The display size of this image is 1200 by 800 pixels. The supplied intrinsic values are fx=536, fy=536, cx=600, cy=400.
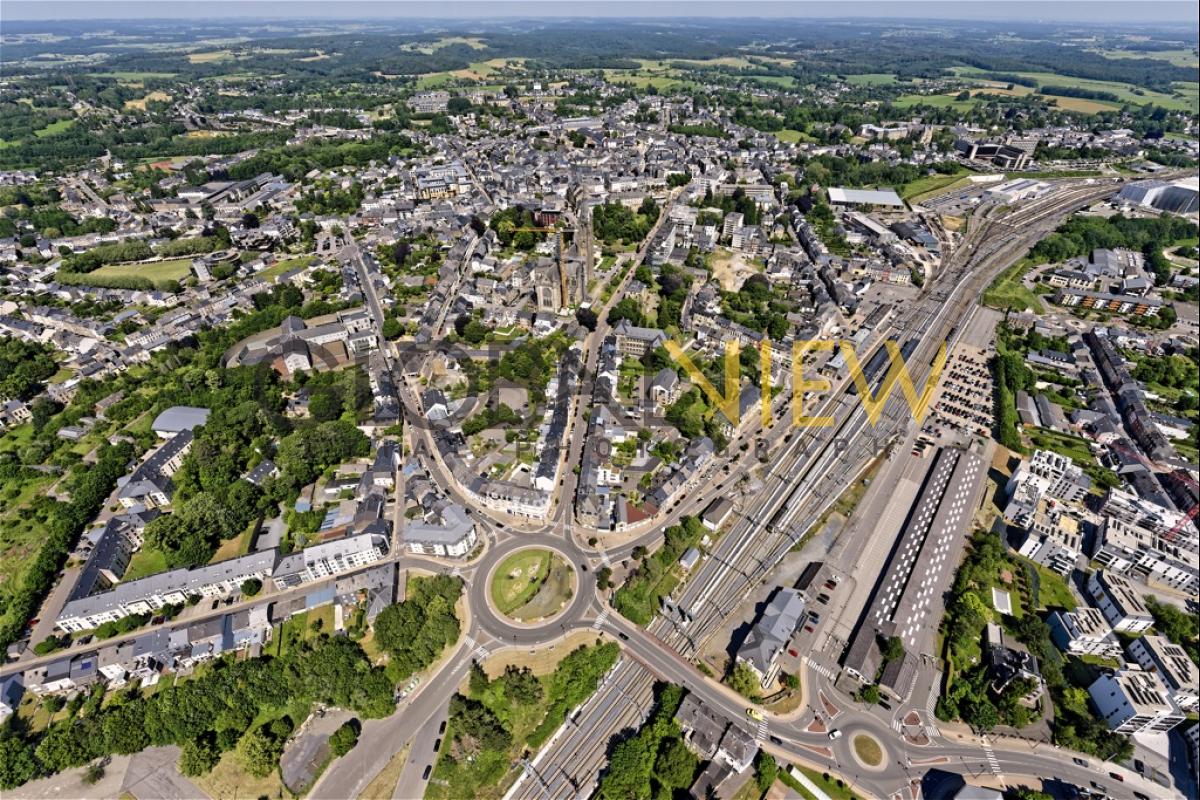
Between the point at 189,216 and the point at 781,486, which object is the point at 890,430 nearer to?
the point at 781,486

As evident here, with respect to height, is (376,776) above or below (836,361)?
below

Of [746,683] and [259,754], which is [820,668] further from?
[259,754]

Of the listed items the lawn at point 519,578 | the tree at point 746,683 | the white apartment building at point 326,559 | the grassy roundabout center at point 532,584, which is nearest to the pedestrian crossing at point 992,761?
the tree at point 746,683

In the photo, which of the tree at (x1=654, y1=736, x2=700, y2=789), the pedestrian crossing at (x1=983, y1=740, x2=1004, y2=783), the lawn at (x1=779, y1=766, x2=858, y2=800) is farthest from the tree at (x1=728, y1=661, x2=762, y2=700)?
the pedestrian crossing at (x1=983, y1=740, x2=1004, y2=783)

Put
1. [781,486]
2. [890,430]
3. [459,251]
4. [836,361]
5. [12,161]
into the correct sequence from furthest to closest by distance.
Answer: [12,161] < [459,251] < [836,361] < [890,430] < [781,486]

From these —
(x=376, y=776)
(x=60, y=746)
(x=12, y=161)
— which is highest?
(x=12, y=161)

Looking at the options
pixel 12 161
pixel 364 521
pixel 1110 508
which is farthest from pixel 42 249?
pixel 1110 508

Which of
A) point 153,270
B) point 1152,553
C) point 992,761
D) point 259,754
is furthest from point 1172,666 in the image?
point 153,270
